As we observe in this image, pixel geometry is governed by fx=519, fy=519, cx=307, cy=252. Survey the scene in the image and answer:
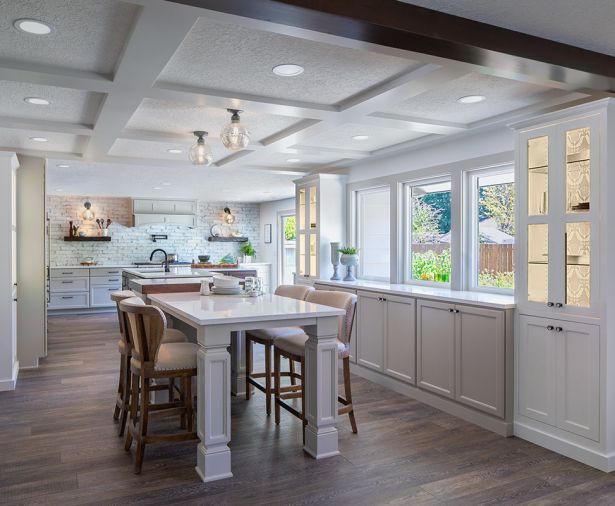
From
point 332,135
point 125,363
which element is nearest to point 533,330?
point 332,135

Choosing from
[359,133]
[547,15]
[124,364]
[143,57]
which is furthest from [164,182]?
[547,15]

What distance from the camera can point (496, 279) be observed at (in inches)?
174

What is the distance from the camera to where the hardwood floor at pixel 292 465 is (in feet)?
8.82

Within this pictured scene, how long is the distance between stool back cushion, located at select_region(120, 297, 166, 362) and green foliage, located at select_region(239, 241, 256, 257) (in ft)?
28.3

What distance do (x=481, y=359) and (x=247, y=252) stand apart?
8.40 m

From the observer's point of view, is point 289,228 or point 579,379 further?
point 289,228

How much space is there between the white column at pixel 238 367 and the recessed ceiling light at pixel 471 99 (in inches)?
100

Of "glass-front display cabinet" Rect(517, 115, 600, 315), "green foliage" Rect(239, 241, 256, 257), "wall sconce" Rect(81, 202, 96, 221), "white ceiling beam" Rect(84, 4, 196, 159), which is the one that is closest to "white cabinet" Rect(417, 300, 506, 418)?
"glass-front display cabinet" Rect(517, 115, 600, 315)

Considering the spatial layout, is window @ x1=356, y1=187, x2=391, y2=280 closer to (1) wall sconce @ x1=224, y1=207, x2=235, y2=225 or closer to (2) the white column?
(2) the white column

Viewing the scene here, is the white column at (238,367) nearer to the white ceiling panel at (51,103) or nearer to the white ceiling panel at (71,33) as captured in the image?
the white ceiling panel at (51,103)

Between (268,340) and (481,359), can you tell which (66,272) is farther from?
(481,359)

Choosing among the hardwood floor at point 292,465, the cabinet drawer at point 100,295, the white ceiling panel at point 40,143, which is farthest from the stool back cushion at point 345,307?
the cabinet drawer at point 100,295

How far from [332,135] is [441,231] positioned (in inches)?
55.9

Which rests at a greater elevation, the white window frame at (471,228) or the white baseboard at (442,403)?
the white window frame at (471,228)
